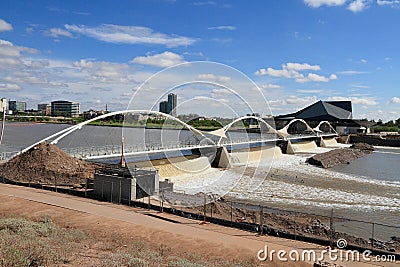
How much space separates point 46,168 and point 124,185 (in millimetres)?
8578

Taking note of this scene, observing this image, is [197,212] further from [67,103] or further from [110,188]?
[67,103]

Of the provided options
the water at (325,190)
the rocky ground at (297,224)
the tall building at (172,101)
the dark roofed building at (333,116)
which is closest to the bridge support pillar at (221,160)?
the water at (325,190)

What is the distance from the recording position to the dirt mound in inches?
1001

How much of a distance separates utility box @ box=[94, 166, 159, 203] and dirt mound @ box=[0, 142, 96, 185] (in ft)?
12.7

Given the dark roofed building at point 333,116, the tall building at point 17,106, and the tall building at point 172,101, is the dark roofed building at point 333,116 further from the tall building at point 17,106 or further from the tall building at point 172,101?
the tall building at point 172,101

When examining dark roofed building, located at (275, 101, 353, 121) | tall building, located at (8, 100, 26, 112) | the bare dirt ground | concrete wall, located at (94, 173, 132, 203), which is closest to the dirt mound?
concrete wall, located at (94, 173, 132, 203)

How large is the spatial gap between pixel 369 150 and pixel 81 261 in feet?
282

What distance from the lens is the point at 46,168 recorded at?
2642cm

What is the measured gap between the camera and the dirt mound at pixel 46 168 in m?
25.4

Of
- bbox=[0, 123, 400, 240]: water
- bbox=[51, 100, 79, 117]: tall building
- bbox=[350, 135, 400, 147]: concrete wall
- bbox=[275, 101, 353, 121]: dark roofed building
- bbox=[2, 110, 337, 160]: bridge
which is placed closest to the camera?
bbox=[0, 123, 400, 240]: water

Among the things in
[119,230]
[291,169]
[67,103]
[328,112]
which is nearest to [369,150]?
[291,169]

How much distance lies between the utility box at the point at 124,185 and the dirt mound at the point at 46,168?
3.86m

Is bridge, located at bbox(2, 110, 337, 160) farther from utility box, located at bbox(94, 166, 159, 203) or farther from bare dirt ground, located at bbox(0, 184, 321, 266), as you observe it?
bare dirt ground, located at bbox(0, 184, 321, 266)

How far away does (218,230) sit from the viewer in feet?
54.1
